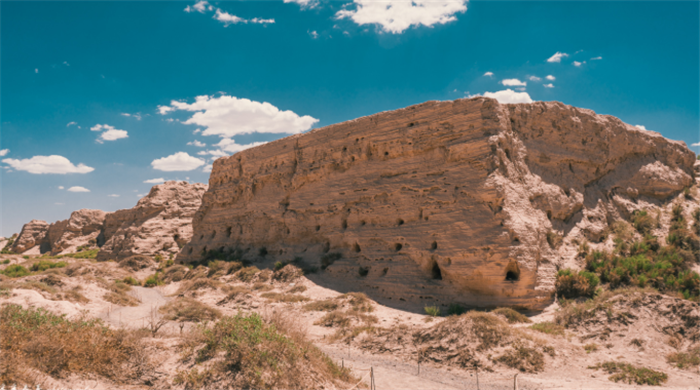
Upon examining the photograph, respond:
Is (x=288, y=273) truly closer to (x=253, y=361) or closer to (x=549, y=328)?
(x=549, y=328)

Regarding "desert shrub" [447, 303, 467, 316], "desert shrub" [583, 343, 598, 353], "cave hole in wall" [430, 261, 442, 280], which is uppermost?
"cave hole in wall" [430, 261, 442, 280]

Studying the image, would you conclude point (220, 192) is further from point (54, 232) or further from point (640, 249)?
point (54, 232)

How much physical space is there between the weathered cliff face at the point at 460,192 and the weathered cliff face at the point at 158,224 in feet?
36.6

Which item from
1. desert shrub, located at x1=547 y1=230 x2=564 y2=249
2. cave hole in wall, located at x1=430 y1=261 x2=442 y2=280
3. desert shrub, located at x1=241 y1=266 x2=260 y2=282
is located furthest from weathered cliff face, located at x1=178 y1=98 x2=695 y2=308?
desert shrub, located at x1=241 y1=266 x2=260 y2=282

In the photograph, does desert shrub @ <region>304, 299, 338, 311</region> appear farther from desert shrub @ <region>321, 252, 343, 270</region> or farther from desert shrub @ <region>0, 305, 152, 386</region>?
desert shrub @ <region>0, 305, 152, 386</region>

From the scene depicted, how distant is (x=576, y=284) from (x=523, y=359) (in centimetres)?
534

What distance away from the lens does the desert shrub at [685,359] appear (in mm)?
7770

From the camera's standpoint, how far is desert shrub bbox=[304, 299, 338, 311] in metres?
13.5

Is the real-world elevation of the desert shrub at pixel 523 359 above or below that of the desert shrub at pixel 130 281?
below

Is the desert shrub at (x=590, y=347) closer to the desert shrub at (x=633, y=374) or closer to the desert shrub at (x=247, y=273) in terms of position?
the desert shrub at (x=633, y=374)

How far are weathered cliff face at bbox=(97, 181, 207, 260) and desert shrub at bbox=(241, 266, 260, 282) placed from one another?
11.0 meters

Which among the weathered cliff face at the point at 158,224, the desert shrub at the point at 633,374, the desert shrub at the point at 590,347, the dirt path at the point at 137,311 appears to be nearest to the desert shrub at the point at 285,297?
the dirt path at the point at 137,311

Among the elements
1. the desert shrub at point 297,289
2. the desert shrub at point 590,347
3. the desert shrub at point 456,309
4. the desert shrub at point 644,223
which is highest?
the desert shrub at point 644,223

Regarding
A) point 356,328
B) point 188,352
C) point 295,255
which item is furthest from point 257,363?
point 295,255
